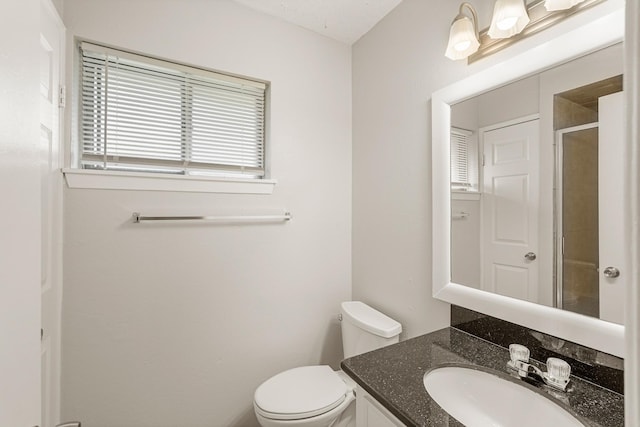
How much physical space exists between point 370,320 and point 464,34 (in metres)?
1.38

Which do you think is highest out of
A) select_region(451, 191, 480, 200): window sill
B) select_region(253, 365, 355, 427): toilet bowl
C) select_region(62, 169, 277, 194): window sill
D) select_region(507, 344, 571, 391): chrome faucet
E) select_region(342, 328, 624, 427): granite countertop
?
select_region(62, 169, 277, 194): window sill

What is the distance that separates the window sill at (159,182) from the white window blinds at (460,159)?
970 mm

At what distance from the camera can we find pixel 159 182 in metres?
1.45

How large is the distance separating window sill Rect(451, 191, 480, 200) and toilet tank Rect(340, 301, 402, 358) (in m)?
0.70

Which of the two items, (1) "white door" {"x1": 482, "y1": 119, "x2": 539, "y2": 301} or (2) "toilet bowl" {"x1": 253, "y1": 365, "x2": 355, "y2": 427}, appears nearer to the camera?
(1) "white door" {"x1": 482, "y1": 119, "x2": 539, "y2": 301}

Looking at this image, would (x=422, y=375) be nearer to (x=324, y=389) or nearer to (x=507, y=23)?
(x=324, y=389)

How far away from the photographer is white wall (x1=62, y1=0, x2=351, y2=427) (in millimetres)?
1329

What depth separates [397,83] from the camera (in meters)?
1.60

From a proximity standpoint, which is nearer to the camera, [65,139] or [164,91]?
[65,139]

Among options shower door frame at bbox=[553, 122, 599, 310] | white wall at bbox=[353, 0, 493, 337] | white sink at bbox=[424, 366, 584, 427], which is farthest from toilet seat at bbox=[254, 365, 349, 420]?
shower door frame at bbox=[553, 122, 599, 310]

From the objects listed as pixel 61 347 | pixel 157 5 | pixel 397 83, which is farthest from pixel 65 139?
pixel 397 83

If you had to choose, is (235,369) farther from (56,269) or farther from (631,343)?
(631,343)

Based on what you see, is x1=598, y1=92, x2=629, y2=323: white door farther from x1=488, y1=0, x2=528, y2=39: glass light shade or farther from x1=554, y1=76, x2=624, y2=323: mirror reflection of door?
x1=488, y1=0, x2=528, y2=39: glass light shade

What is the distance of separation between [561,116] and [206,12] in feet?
5.65
